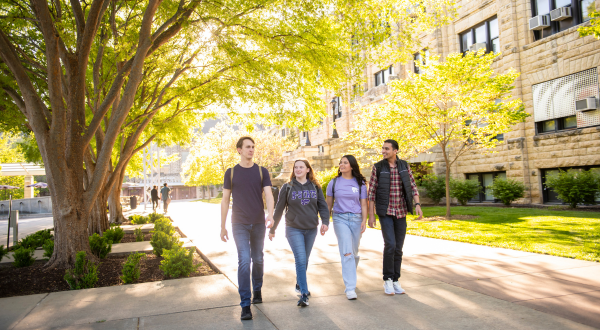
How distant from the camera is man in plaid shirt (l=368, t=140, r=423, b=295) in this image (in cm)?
545

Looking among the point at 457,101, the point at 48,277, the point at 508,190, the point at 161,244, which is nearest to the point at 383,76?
the point at 508,190

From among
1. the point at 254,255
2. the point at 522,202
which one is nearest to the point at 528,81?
the point at 522,202

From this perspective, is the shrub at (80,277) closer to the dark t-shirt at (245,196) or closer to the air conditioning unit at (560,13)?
the dark t-shirt at (245,196)

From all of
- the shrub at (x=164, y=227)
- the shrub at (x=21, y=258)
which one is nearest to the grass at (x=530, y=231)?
the shrub at (x=164, y=227)

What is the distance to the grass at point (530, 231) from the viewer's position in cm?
800

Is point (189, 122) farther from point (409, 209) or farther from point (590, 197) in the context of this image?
point (590, 197)

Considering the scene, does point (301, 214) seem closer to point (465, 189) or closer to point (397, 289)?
point (397, 289)

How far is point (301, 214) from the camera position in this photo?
5164 mm

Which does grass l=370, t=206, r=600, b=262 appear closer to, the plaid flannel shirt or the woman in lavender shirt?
the plaid flannel shirt

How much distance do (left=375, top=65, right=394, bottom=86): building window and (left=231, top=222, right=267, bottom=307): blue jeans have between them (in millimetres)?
24808

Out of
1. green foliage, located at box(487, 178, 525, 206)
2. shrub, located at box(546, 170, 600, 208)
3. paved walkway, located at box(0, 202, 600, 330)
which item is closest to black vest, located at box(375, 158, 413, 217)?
paved walkway, located at box(0, 202, 600, 330)

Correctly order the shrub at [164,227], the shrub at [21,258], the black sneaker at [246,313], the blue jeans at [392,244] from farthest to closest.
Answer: the shrub at [164,227], the shrub at [21,258], the blue jeans at [392,244], the black sneaker at [246,313]

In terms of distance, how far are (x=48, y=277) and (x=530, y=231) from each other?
34.4 feet

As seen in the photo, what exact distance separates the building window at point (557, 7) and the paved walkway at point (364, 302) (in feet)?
43.3
